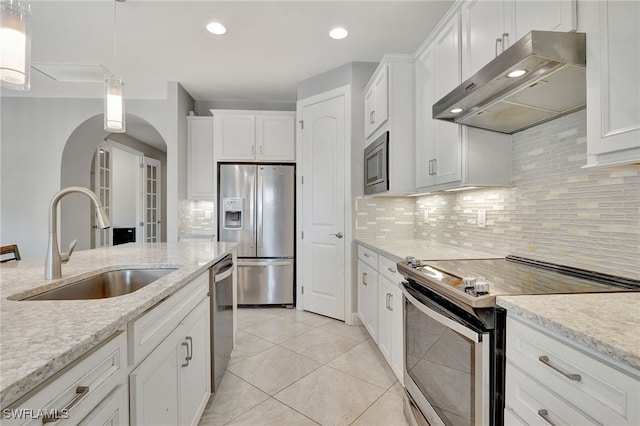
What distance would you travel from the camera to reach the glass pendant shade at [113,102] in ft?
6.89

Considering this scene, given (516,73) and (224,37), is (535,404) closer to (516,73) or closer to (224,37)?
(516,73)

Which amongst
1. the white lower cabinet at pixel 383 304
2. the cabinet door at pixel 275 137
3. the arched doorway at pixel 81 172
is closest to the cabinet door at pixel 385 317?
the white lower cabinet at pixel 383 304

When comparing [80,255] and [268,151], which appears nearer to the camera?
[80,255]

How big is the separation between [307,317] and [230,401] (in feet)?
5.22

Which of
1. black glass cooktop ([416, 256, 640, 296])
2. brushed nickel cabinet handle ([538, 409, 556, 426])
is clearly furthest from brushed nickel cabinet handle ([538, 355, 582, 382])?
black glass cooktop ([416, 256, 640, 296])

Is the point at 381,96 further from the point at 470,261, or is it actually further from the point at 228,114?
the point at 228,114

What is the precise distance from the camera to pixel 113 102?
6.91 feet

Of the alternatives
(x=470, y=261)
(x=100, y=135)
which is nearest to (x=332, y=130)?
(x=470, y=261)

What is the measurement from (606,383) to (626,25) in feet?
3.24

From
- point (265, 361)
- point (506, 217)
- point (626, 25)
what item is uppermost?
point (626, 25)

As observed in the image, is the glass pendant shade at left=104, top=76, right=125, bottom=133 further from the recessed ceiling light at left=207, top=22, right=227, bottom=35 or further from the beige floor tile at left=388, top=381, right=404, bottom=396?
the beige floor tile at left=388, top=381, right=404, bottom=396

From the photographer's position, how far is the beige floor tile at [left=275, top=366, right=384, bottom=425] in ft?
5.84

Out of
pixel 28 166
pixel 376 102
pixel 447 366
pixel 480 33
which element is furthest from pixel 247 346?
pixel 28 166

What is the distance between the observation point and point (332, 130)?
3.39 meters
